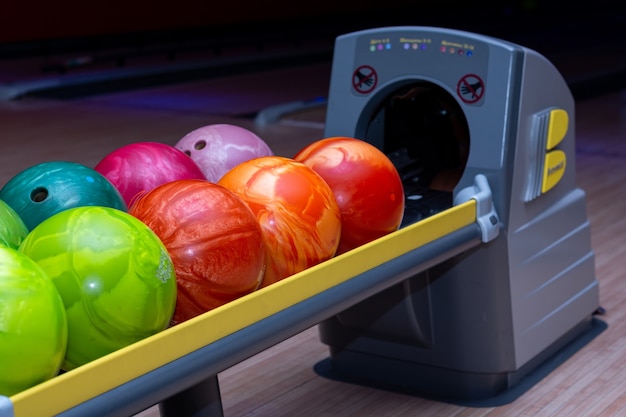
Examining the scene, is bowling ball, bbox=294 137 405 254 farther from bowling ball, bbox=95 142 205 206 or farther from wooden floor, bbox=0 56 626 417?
wooden floor, bbox=0 56 626 417

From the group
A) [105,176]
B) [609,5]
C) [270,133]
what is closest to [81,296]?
[105,176]

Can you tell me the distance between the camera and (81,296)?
1.09 m

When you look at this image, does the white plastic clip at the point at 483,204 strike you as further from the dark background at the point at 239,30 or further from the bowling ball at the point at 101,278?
the dark background at the point at 239,30

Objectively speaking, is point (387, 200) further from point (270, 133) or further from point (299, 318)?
point (270, 133)

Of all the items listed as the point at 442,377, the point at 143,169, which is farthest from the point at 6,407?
the point at 442,377

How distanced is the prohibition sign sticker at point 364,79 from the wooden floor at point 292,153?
564mm

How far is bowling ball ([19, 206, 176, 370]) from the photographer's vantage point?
109 centimetres

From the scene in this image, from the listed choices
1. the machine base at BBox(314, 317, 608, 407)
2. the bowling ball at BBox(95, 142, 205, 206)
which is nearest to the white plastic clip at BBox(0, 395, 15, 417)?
the bowling ball at BBox(95, 142, 205, 206)

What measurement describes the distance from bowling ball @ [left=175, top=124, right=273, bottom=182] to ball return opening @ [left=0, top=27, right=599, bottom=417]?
0.29 meters

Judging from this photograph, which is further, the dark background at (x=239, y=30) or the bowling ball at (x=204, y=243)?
the dark background at (x=239, y=30)

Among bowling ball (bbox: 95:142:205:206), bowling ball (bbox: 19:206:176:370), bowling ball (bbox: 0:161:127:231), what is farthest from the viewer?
bowling ball (bbox: 95:142:205:206)

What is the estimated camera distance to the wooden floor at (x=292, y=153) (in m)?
1.85

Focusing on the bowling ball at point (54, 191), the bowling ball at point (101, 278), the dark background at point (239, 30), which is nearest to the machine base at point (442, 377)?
the bowling ball at point (54, 191)

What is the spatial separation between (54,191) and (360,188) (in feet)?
1.51
